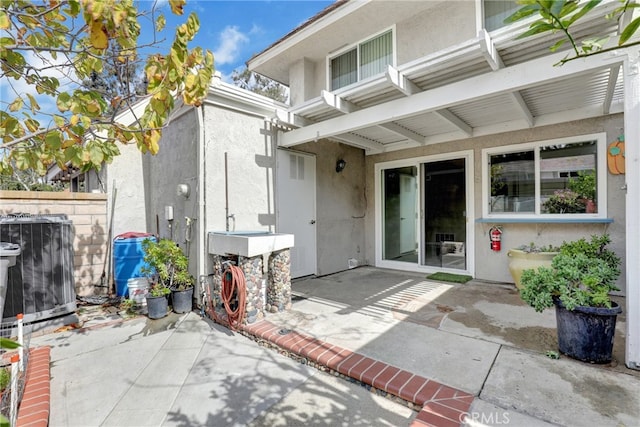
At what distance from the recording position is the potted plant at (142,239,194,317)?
451cm

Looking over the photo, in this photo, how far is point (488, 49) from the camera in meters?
3.31

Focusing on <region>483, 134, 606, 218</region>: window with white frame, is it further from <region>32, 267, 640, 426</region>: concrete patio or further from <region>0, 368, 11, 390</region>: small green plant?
<region>0, 368, 11, 390</region>: small green plant

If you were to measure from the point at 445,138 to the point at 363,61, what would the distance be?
7.58ft

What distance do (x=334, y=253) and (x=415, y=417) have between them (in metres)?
4.66

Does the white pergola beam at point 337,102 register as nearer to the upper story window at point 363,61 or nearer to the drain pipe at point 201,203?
the upper story window at point 363,61

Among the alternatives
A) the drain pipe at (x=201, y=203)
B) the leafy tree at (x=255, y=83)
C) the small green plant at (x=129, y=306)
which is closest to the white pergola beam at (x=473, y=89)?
the drain pipe at (x=201, y=203)

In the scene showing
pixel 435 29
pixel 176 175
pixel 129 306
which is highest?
pixel 435 29

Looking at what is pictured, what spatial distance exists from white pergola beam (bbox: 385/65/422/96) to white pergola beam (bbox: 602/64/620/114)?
2.07m

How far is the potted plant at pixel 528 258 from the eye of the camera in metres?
4.91

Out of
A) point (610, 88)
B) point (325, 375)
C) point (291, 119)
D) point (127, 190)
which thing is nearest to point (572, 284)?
point (325, 375)

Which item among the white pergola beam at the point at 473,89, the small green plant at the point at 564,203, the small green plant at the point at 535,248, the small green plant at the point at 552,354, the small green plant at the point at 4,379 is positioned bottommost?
the small green plant at the point at 552,354

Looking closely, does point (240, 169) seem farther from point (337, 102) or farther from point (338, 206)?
point (338, 206)

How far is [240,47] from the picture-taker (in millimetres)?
9430

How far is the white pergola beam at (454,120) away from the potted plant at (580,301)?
106 inches
